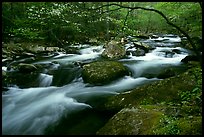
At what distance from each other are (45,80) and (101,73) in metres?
2.54

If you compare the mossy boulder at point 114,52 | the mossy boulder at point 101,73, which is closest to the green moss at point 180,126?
the mossy boulder at point 101,73

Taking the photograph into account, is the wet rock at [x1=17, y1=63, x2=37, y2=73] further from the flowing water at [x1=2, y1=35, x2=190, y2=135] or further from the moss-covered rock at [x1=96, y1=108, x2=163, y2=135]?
the moss-covered rock at [x1=96, y1=108, x2=163, y2=135]

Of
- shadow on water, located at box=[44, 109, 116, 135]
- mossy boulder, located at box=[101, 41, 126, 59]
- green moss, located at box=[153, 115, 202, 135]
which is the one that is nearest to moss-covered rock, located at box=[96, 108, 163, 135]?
green moss, located at box=[153, 115, 202, 135]

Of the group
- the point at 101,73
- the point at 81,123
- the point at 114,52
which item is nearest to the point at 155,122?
the point at 81,123

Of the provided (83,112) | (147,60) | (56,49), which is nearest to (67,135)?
(83,112)

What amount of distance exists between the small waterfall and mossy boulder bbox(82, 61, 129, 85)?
59.1 inches

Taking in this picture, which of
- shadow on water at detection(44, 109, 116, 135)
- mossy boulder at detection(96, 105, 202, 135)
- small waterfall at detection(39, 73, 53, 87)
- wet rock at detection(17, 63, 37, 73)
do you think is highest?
wet rock at detection(17, 63, 37, 73)

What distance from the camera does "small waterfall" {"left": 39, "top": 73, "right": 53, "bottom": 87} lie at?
11294 millimetres

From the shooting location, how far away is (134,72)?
1279 centimetres

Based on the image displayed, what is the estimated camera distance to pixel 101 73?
10.6m

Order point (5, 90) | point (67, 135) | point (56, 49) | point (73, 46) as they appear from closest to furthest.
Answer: point (67, 135) → point (5, 90) → point (56, 49) → point (73, 46)

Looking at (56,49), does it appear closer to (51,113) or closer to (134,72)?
(134,72)

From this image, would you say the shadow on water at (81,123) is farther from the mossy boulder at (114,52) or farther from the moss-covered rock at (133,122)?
the mossy boulder at (114,52)

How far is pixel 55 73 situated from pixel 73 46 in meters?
7.82
